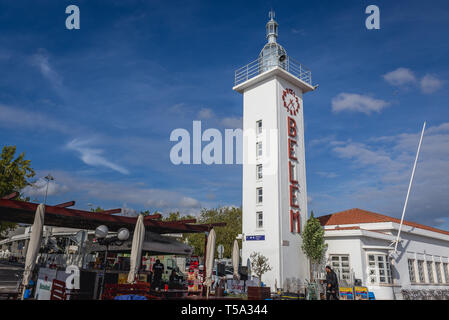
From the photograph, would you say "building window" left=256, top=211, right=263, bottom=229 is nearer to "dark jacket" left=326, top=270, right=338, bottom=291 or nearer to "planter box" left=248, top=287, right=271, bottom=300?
"planter box" left=248, top=287, right=271, bottom=300

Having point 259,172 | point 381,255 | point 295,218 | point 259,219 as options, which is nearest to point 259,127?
point 259,172

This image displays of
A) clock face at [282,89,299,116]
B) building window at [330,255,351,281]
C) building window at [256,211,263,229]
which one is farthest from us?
clock face at [282,89,299,116]

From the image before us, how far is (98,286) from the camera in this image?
41.3ft

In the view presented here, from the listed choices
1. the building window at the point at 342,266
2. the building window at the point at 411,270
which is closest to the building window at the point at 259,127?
the building window at the point at 342,266

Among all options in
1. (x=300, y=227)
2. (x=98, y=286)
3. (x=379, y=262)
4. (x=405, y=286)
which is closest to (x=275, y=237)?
(x=300, y=227)

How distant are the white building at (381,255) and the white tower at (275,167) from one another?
289cm

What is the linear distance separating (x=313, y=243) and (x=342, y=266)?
8.10 feet

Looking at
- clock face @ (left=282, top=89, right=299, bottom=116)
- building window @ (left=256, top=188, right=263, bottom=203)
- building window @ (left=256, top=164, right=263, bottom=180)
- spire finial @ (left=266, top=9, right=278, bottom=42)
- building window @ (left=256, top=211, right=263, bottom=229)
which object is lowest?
building window @ (left=256, top=211, right=263, bottom=229)

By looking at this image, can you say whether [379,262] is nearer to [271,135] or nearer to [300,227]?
[300,227]

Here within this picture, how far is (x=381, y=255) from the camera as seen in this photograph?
909 inches

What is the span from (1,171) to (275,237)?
839 inches

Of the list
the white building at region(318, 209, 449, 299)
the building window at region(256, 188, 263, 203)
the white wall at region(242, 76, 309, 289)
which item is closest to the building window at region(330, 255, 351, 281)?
the white building at region(318, 209, 449, 299)

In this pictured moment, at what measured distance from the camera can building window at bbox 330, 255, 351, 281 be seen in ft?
75.7
